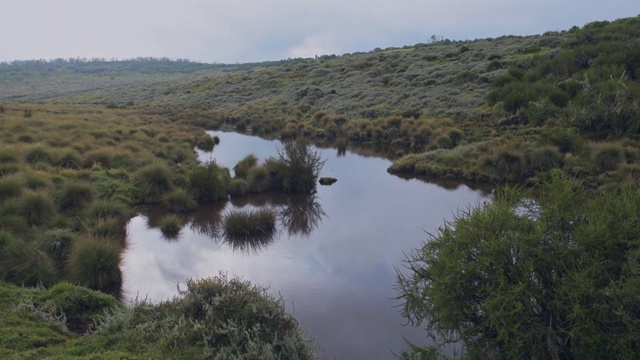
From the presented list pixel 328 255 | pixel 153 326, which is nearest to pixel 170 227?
pixel 328 255

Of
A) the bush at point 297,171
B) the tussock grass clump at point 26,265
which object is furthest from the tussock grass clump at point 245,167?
the tussock grass clump at point 26,265

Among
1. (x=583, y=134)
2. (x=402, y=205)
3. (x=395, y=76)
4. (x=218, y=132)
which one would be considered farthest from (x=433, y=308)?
(x=395, y=76)

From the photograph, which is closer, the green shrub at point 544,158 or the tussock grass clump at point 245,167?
the green shrub at point 544,158

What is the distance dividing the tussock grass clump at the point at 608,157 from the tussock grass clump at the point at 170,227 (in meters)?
15.0

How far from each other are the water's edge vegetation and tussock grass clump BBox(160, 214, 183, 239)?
40 millimetres

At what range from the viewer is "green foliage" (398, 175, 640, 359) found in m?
5.32

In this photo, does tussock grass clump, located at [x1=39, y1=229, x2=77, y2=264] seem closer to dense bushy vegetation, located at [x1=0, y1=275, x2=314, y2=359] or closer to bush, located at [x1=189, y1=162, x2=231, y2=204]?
dense bushy vegetation, located at [x1=0, y1=275, x2=314, y2=359]

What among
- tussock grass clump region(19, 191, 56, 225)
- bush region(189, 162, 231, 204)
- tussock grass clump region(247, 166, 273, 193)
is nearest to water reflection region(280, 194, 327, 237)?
tussock grass clump region(247, 166, 273, 193)

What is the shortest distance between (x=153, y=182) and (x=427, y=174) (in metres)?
11.4

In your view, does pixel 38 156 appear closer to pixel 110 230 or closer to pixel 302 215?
pixel 110 230

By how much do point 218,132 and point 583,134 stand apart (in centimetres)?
2531

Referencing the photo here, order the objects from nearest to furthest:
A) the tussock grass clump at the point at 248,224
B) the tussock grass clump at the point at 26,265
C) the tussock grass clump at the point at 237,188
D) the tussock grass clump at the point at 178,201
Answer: the tussock grass clump at the point at 26,265, the tussock grass clump at the point at 248,224, the tussock grass clump at the point at 178,201, the tussock grass clump at the point at 237,188

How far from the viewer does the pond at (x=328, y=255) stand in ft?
29.6

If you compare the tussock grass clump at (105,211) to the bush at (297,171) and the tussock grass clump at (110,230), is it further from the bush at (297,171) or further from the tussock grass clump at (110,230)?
the bush at (297,171)
